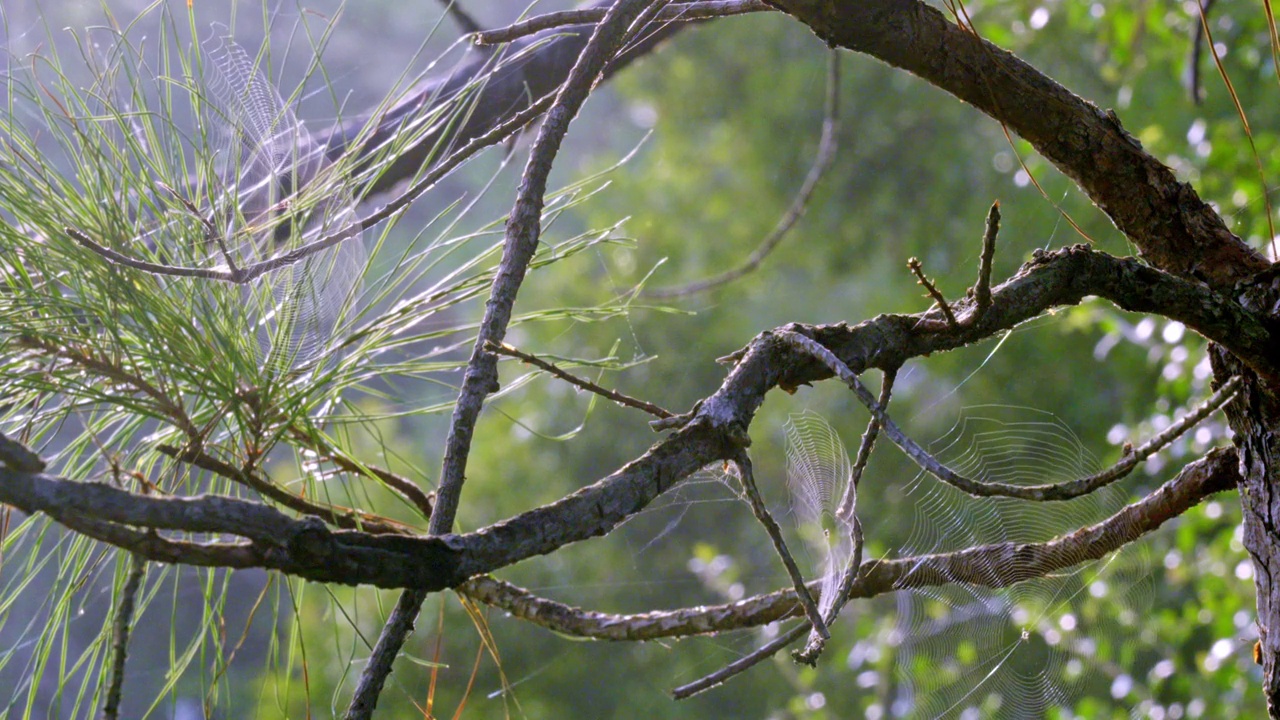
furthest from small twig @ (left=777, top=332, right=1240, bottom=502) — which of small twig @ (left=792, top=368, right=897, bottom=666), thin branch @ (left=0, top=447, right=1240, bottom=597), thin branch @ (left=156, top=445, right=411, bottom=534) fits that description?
thin branch @ (left=156, top=445, right=411, bottom=534)

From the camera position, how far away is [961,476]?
1.08 feet

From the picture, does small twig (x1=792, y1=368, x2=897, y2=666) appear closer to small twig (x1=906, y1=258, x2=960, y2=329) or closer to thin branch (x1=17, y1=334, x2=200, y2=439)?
small twig (x1=906, y1=258, x2=960, y2=329)

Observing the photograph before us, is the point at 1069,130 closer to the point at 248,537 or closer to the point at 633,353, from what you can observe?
the point at 248,537

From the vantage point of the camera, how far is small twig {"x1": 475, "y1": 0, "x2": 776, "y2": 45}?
1.31ft

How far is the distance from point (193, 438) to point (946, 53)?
375 mm

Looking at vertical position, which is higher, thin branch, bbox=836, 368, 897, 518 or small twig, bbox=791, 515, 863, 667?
thin branch, bbox=836, 368, 897, 518

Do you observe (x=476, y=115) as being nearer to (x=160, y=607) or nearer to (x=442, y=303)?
(x=442, y=303)

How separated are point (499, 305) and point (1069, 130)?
0.86ft

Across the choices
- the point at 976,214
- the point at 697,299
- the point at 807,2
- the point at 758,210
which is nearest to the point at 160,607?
the point at 697,299

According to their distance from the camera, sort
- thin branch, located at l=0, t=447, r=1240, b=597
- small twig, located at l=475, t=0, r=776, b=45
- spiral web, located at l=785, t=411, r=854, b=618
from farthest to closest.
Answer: spiral web, located at l=785, t=411, r=854, b=618, small twig, located at l=475, t=0, r=776, b=45, thin branch, located at l=0, t=447, r=1240, b=597

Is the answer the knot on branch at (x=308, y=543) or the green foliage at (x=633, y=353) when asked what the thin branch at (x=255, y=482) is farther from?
the knot on branch at (x=308, y=543)

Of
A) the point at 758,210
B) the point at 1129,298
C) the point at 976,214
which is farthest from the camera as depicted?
the point at 758,210

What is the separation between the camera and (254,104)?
59cm

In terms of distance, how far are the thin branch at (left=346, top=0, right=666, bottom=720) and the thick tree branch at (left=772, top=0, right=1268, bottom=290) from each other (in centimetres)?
10
